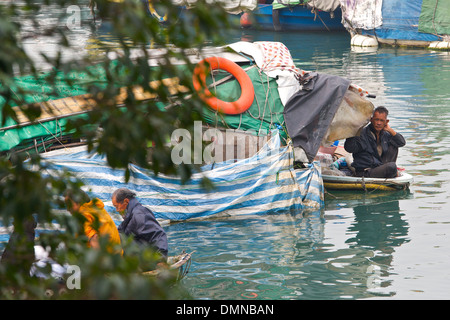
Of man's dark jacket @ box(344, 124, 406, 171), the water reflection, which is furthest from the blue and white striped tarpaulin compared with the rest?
man's dark jacket @ box(344, 124, 406, 171)

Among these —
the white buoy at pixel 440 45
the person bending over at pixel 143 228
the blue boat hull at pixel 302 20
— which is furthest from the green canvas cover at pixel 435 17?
the person bending over at pixel 143 228

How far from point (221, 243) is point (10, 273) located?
5.74 meters

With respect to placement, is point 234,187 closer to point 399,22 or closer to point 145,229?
point 145,229

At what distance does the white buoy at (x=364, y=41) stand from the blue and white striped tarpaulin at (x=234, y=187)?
18.2 m

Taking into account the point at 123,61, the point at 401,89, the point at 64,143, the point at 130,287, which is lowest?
the point at 401,89

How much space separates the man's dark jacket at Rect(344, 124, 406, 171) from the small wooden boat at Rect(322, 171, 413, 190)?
0.29m

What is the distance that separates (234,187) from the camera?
9180mm

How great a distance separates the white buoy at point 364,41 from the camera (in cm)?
2664

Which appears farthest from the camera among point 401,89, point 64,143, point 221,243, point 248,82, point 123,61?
point 401,89

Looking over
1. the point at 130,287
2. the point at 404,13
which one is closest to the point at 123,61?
the point at 130,287

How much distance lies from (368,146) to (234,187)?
2371 millimetres

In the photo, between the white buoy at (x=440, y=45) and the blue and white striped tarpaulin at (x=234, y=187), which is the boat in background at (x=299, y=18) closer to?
the white buoy at (x=440, y=45)

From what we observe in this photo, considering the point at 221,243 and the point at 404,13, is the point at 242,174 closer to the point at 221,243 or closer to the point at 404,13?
the point at 221,243

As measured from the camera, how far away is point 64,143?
9.10 meters
